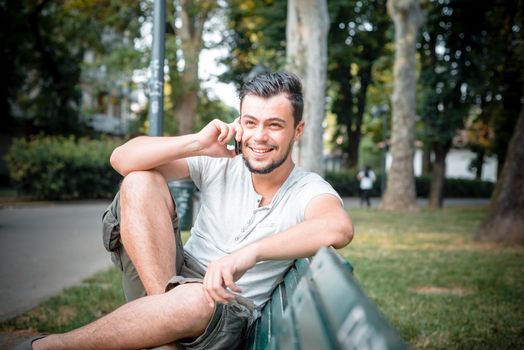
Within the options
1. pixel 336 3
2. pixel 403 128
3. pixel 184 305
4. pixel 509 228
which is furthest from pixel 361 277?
pixel 336 3

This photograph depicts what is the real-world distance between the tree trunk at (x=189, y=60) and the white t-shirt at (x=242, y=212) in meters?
18.5

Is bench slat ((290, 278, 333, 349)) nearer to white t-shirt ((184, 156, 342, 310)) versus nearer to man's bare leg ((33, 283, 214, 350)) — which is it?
man's bare leg ((33, 283, 214, 350))

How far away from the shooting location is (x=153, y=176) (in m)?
2.95

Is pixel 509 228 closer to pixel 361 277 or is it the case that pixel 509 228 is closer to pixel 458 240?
pixel 458 240

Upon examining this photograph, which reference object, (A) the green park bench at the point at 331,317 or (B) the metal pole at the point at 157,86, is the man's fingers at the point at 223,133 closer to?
(A) the green park bench at the point at 331,317

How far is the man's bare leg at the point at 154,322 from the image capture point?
2268 mm

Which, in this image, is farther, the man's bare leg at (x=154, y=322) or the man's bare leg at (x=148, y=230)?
the man's bare leg at (x=148, y=230)

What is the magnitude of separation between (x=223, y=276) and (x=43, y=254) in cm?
674

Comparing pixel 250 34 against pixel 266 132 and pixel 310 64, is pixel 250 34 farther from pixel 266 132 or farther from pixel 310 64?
pixel 266 132

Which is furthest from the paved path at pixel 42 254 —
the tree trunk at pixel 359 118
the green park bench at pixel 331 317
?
the tree trunk at pixel 359 118

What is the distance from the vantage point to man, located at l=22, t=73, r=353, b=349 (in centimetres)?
230

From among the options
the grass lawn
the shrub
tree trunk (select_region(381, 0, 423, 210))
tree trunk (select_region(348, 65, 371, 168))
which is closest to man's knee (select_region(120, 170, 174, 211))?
the grass lawn

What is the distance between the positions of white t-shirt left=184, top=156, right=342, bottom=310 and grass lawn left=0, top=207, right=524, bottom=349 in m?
1.84

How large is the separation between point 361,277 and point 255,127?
4115 millimetres
